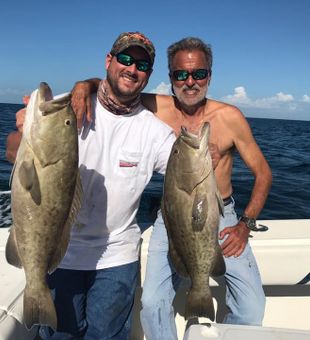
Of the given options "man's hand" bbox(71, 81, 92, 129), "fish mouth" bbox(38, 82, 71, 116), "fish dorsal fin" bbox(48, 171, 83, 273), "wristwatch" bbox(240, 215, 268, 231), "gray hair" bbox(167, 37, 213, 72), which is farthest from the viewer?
"gray hair" bbox(167, 37, 213, 72)

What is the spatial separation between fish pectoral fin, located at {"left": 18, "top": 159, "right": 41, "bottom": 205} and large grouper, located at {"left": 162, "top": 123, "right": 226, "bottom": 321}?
1.04 meters

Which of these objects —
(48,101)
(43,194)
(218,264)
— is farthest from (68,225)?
(218,264)

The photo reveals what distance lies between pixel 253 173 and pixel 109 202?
170 centimetres

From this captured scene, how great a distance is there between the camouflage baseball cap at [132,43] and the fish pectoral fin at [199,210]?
133cm

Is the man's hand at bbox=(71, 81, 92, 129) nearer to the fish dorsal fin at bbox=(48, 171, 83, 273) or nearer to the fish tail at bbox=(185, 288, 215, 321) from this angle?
the fish dorsal fin at bbox=(48, 171, 83, 273)

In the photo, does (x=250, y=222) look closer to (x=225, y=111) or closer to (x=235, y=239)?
(x=235, y=239)

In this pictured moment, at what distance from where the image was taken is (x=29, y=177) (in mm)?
2395

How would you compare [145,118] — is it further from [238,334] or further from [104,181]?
[238,334]

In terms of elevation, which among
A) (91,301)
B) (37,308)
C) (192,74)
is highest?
(192,74)

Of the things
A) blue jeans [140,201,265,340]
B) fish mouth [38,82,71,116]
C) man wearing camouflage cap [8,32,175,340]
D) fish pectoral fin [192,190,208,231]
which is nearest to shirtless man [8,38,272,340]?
blue jeans [140,201,265,340]

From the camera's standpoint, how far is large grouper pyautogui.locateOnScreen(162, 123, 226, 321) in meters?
2.88

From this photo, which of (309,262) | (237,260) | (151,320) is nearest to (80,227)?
(151,320)

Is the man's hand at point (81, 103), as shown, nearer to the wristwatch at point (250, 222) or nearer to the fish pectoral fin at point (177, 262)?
the fish pectoral fin at point (177, 262)

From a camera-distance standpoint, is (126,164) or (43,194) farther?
(126,164)
